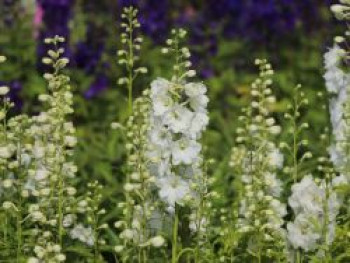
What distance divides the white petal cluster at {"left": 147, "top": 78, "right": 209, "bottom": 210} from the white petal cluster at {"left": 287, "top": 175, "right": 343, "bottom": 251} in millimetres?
562

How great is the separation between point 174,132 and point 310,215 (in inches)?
30.2

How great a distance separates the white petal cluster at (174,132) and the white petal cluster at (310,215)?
1.84 feet

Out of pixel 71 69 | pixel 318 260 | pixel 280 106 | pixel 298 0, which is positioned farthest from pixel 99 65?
pixel 318 260

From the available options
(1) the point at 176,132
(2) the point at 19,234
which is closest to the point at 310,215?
(1) the point at 176,132

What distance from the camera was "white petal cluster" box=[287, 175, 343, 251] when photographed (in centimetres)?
514

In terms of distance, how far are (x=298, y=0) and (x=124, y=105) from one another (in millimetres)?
2953

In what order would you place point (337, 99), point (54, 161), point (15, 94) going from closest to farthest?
point (54, 161), point (337, 99), point (15, 94)

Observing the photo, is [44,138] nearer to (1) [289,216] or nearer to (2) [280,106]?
(1) [289,216]

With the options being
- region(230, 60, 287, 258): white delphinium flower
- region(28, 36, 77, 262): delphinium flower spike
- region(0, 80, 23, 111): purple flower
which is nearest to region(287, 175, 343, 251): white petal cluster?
region(230, 60, 287, 258): white delphinium flower

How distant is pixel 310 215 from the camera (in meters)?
5.16

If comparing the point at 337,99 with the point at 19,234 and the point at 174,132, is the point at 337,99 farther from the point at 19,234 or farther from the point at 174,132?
the point at 19,234

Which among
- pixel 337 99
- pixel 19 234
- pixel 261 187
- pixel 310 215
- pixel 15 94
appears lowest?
pixel 19 234

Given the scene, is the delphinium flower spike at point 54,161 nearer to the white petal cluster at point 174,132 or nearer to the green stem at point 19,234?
the green stem at point 19,234

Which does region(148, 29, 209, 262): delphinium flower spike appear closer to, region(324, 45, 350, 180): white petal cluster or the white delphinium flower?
the white delphinium flower
